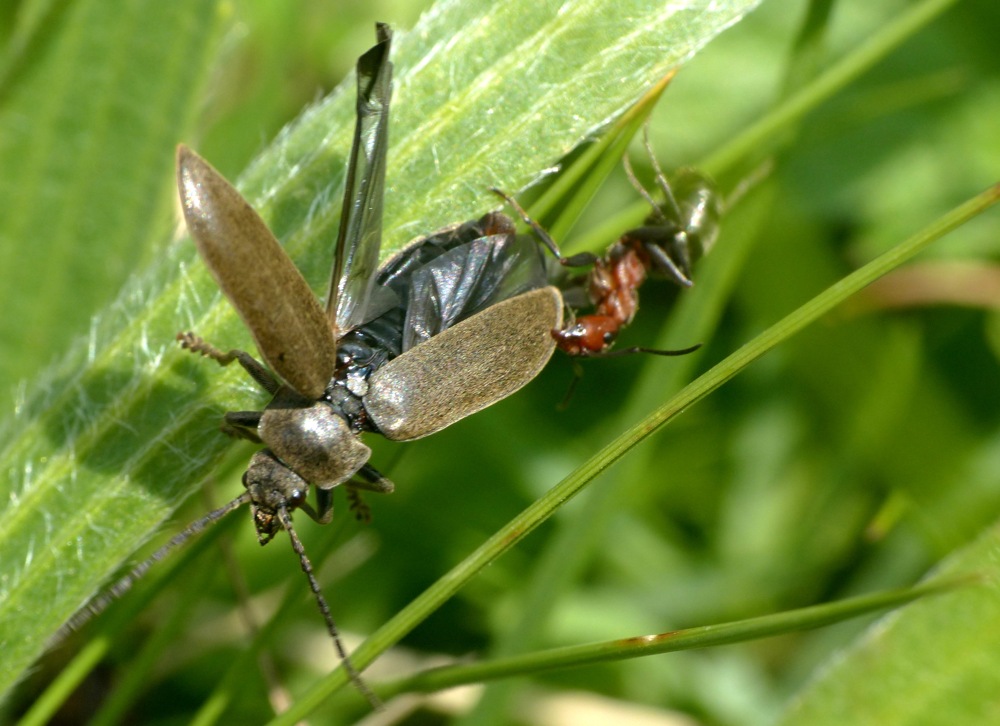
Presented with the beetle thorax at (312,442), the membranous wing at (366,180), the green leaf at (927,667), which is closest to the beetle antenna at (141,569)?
the beetle thorax at (312,442)

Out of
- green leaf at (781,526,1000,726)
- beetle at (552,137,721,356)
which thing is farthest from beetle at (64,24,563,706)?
green leaf at (781,526,1000,726)

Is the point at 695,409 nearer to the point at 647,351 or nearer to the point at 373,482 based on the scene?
the point at 647,351

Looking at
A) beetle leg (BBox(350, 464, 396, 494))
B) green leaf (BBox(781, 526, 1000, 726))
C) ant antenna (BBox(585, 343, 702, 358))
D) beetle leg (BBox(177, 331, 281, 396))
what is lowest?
green leaf (BBox(781, 526, 1000, 726))

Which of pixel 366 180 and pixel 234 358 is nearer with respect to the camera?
pixel 366 180

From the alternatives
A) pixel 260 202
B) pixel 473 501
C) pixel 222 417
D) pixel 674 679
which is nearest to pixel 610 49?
pixel 260 202

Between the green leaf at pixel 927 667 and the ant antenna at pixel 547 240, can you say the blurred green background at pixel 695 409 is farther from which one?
the green leaf at pixel 927 667

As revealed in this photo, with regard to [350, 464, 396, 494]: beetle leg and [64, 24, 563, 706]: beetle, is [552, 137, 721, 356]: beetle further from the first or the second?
[350, 464, 396, 494]: beetle leg

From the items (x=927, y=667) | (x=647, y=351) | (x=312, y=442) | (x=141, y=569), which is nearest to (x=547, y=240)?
(x=647, y=351)

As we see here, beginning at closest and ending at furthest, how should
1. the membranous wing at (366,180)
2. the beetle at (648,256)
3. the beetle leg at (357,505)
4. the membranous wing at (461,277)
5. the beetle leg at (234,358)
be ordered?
1. the membranous wing at (366,180)
2. the beetle leg at (234,358)
3. the beetle leg at (357,505)
4. the membranous wing at (461,277)
5. the beetle at (648,256)
